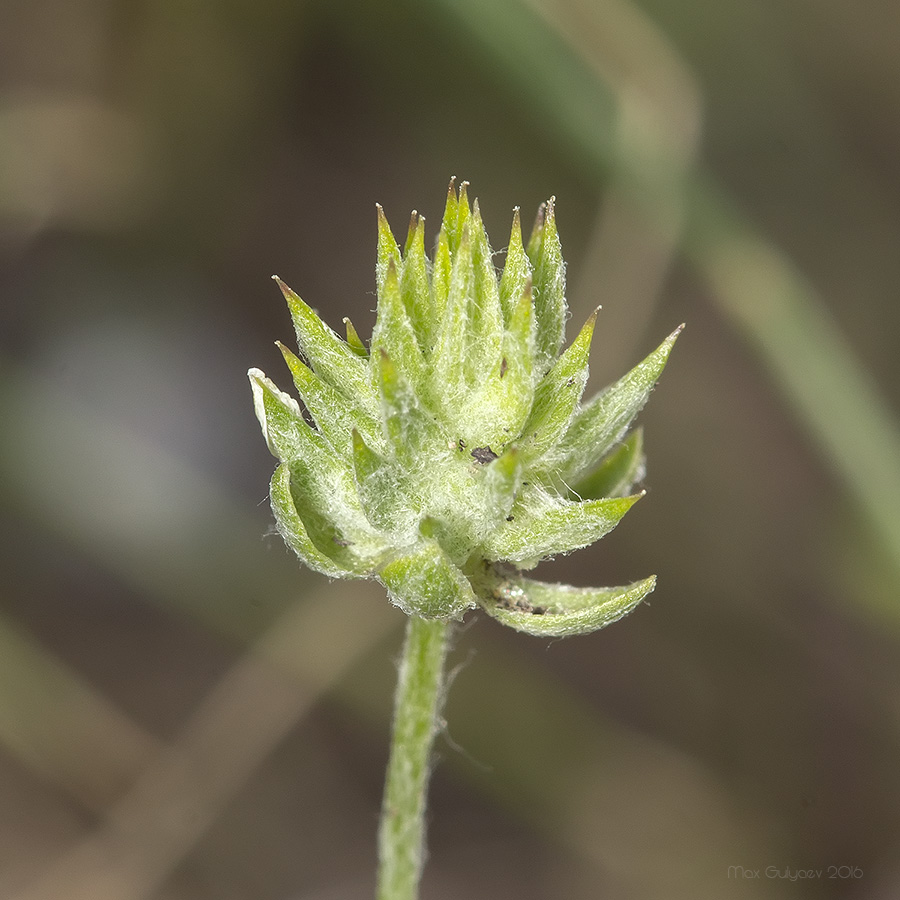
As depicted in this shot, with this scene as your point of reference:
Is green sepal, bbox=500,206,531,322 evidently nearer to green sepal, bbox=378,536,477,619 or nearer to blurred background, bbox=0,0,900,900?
green sepal, bbox=378,536,477,619

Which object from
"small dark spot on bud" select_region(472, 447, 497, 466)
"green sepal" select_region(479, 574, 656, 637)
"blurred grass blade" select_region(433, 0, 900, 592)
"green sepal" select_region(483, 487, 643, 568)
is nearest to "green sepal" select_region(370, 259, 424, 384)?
"small dark spot on bud" select_region(472, 447, 497, 466)

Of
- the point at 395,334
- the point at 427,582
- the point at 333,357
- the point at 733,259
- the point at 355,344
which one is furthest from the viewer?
the point at 733,259

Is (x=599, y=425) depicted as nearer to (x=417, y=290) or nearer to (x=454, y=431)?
(x=454, y=431)

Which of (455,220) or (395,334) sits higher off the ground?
(455,220)

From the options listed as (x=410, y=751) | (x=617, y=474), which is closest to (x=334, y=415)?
(x=617, y=474)

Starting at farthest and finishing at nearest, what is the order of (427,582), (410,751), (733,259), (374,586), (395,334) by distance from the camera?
(374,586)
(733,259)
(410,751)
(395,334)
(427,582)

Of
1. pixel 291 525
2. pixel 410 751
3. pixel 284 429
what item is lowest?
pixel 410 751

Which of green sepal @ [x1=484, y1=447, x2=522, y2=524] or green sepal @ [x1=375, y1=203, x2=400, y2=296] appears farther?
green sepal @ [x1=375, y1=203, x2=400, y2=296]
